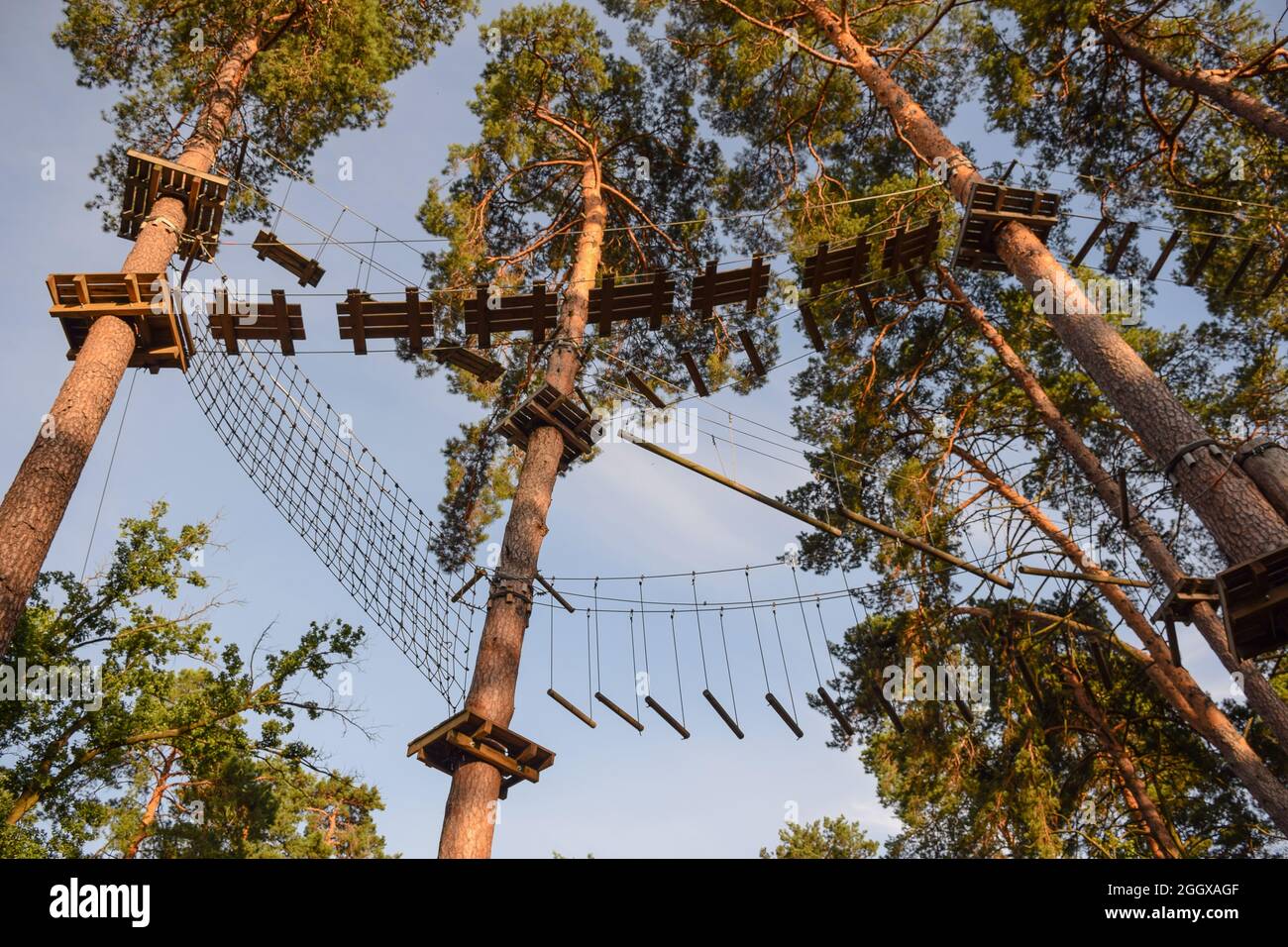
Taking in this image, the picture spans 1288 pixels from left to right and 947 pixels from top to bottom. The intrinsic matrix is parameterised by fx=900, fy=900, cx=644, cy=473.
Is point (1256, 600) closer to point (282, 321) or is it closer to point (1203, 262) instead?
point (1203, 262)

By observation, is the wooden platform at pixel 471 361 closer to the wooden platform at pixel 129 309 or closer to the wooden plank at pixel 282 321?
the wooden plank at pixel 282 321

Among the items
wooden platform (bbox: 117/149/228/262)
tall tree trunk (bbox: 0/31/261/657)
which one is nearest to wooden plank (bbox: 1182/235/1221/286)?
wooden platform (bbox: 117/149/228/262)

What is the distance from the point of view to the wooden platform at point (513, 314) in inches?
328

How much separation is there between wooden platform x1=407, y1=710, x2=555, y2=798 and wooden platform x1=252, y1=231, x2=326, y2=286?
4.79 meters

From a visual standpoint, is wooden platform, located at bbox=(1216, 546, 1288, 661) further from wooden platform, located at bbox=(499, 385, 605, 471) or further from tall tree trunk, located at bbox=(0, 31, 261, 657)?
tall tree trunk, located at bbox=(0, 31, 261, 657)

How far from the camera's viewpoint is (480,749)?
611 centimetres

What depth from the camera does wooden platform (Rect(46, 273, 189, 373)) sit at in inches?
→ 274

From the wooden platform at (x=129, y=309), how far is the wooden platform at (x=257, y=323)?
0.63 meters

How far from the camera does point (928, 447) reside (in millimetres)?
12211

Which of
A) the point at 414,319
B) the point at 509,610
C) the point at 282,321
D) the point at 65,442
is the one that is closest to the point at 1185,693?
the point at 509,610

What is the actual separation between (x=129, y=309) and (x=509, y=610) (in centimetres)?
377

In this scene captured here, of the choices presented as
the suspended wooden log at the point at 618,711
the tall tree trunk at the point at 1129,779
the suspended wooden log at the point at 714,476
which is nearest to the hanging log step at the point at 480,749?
the suspended wooden log at the point at 618,711

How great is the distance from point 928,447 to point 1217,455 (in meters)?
5.72
